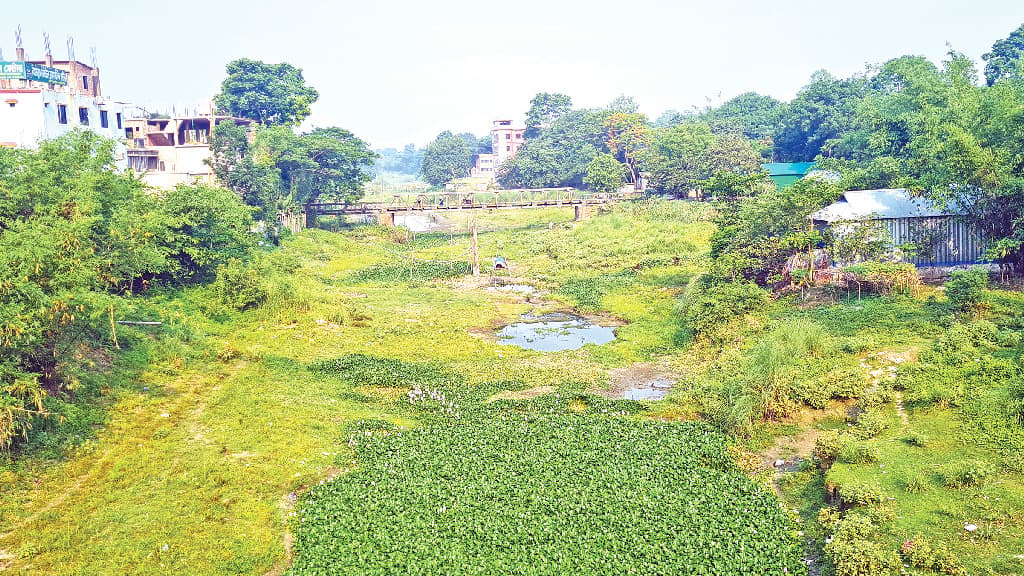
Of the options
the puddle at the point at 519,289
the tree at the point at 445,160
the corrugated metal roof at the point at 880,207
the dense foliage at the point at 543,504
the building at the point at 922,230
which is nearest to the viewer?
the dense foliage at the point at 543,504

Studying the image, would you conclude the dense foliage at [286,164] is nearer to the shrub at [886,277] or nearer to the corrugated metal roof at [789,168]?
the corrugated metal roof at [789,168]

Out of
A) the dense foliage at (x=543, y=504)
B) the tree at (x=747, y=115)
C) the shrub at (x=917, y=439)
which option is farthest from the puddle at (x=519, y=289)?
the tree at (x=747, y=115)

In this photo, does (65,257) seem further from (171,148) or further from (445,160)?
(445,160)

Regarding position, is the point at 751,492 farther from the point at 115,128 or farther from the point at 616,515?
the point at 115,128

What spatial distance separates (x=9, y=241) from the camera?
15.3m

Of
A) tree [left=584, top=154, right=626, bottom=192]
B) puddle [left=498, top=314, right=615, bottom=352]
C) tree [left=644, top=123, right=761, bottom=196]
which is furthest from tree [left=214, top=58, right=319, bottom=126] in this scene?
puddle [left=498, top=314, right=615, bottom=352]

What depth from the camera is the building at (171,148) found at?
4436cm

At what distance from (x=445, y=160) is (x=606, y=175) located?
41.2 m

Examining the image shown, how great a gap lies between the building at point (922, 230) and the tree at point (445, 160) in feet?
257

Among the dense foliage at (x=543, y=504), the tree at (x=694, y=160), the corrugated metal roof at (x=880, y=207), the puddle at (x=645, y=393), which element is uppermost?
the tree at (x=694, y=160)

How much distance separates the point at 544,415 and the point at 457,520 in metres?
5.29

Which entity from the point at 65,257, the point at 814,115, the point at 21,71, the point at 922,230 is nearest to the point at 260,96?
the point at 21,71

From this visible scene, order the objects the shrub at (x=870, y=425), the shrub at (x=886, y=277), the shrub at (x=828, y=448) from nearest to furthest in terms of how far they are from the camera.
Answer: the shrub at (x=828, y=448) < the shrub at (x=870, y=425) < the shrub at (x=886, y=277)

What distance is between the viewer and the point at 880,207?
26.2 m
